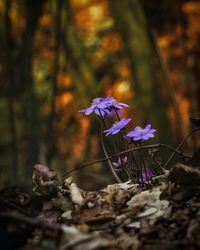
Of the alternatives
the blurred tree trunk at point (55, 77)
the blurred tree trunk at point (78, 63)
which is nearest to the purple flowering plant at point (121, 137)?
the blurred tree trunk at point (78, 63)

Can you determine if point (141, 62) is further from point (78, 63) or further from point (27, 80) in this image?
point (27, 80)

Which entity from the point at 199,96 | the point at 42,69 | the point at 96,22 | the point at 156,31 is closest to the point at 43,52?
the point at 42,69

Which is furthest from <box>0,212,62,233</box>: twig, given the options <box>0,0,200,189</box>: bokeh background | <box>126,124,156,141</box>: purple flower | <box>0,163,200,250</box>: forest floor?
<box>0,0,200,189</box>: bokeh background

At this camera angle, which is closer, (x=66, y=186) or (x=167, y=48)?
(x=66, y=186)

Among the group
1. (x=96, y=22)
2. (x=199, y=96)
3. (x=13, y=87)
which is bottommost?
(x=199, y=96)

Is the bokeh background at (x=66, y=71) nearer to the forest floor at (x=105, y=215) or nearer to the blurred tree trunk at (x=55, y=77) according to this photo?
the blurred tree trunk at (x=55, y=77)

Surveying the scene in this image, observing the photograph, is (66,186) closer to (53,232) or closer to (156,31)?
(53,232)
